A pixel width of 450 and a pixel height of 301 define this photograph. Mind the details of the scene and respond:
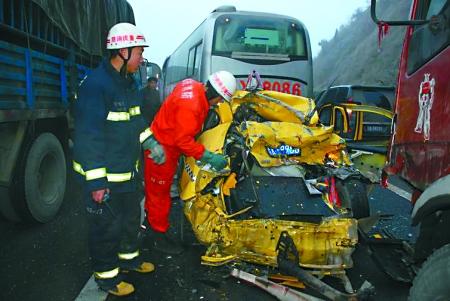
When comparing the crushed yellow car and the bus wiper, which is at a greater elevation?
the bus wiper

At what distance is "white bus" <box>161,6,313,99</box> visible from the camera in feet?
28.1

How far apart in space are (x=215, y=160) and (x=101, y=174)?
100cm

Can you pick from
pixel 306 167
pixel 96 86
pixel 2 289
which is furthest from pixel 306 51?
pixel 2 289

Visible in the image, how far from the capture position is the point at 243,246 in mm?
3402

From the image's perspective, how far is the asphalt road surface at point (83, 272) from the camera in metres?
3.22

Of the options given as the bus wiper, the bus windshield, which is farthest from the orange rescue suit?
the bus windshield

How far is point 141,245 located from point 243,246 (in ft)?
3.99

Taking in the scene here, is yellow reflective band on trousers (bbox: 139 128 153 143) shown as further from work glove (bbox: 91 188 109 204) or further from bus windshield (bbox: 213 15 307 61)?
bus windshield (bbox: 213 15 307 61)

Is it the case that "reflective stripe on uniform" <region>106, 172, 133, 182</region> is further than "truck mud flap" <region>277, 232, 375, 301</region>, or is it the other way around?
"reflective stripe on uniform" <region>106, 172, 133, 182</region>

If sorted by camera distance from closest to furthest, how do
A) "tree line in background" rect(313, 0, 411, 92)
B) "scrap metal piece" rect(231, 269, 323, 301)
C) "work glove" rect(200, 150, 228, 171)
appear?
"scrap metal piece" rect(231, 269, 323, 301) < "work glove" rect(200, 150, 228, 171) < "tree line in background" rect(313, 0, 411, 92)

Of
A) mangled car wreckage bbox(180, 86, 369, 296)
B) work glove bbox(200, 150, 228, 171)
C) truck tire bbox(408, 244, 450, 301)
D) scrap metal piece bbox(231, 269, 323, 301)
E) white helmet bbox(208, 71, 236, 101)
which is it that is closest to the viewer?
truck tire bbox(408, 244, 450, 301)

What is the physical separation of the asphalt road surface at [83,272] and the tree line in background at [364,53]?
19.3 meters

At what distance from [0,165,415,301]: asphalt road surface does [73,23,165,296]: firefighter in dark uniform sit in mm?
304

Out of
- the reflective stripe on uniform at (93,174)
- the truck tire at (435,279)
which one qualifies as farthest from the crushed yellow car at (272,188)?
the truck tire at (435,279)
